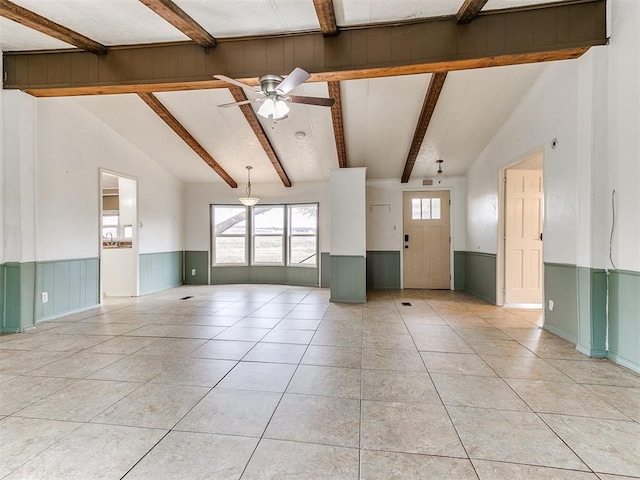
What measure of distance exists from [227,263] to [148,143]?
328 centimetres

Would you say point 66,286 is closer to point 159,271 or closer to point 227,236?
point 159,271

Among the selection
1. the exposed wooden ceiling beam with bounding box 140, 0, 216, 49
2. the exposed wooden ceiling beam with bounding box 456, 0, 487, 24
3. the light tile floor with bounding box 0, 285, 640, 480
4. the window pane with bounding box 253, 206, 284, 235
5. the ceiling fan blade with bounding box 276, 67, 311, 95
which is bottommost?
the light tile floor with bounding box 0, 285, 640, 480

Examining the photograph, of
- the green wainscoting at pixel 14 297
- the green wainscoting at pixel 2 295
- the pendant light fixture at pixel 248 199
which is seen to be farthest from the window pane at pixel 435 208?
the green wainscoting at pixel 2 295

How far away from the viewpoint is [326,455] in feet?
5.27

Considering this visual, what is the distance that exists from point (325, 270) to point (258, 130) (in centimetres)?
350

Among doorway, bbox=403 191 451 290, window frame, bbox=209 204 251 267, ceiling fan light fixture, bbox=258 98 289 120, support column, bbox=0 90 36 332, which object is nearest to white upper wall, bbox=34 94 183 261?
support column, bbox=0 90 36 332

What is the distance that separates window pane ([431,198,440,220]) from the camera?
6789mm

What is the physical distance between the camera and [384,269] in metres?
6.92

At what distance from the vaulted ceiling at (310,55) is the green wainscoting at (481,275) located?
210 cm

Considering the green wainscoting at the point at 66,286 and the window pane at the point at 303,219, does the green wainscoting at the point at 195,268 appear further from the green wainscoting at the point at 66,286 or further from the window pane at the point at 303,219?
the green wainscoting at the point at 66,286

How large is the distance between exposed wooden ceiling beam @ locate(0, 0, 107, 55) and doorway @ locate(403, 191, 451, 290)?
18.7 feet

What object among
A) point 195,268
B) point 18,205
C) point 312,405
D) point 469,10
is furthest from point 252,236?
point 469,10

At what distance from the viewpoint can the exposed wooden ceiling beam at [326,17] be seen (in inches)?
106

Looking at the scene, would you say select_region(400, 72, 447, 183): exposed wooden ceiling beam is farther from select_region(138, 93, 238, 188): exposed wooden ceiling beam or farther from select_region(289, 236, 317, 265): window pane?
select_region(138, 93, 238, 188): exposed wooden ceiling beam
